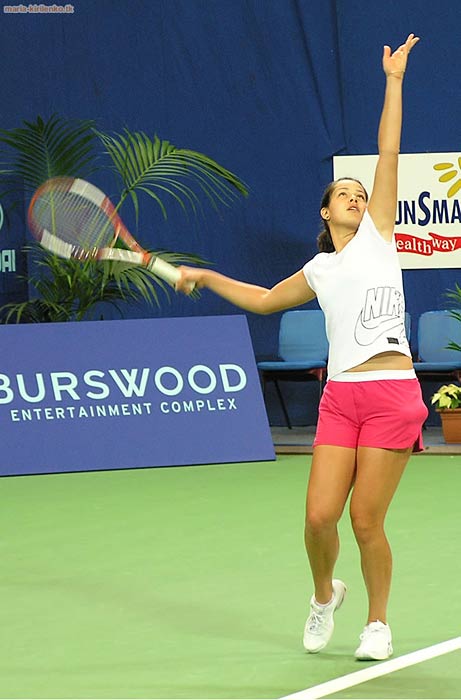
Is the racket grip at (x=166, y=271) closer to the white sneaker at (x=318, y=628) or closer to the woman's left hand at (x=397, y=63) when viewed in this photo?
the woman's left hand at (x=397, y=63)

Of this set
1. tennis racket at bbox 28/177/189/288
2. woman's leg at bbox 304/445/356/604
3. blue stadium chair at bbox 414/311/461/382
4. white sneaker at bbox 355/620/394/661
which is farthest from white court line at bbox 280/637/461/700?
blue stadium chair at bbox 414/311/461/382

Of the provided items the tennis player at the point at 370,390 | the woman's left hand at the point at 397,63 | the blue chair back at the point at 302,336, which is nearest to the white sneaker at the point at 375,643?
the tennis player at the point at 370,390

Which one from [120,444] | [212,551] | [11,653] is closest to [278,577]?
[212,551]

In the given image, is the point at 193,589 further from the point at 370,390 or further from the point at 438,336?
the point at 438,336

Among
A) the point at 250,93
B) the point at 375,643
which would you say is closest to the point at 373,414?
the point at 375,643

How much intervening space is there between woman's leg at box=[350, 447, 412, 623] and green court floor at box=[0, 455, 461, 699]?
0.87ft

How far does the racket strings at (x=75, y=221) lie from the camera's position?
584 cm

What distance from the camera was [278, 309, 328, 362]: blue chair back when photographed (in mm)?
12719

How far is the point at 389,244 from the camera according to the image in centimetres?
453

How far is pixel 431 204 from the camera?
42.6 feet

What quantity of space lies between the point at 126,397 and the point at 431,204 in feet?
14.6

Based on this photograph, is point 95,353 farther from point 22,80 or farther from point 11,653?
point 11,653

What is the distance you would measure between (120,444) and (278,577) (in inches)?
158

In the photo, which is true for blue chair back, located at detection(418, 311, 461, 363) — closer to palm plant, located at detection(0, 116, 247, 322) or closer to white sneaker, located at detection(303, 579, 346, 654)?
palm plant, located at detection(0, 116, 247, 322)
